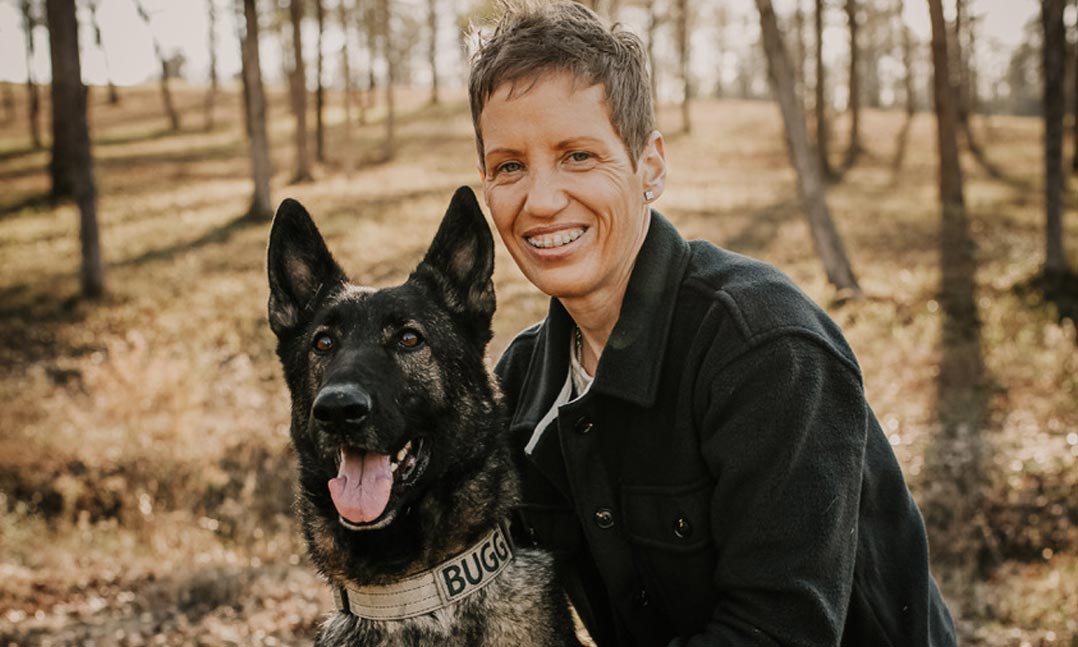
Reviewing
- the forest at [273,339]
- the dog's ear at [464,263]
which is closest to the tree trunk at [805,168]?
the forest at [273,339]

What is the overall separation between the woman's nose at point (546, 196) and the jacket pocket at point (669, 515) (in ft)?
2.69

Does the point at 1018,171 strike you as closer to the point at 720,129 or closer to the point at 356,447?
the point at 720,129

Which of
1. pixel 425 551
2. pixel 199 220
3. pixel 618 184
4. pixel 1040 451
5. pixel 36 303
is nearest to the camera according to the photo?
pixel 618 184

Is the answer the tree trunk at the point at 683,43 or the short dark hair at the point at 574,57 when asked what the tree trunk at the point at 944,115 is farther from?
the short dark hair at the point at 574,57

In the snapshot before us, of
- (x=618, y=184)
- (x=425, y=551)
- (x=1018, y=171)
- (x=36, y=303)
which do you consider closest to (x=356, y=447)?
(x=425, y=551)

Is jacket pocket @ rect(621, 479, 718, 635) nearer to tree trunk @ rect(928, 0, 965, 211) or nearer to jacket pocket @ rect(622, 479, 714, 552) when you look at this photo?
jacket pocket @ rect(622, 479, 714, 552)

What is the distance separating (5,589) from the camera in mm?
5145

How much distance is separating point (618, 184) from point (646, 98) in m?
0.29

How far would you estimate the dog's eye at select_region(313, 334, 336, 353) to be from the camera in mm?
2855

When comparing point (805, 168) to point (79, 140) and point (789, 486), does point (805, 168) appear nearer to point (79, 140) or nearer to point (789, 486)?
point (79, 140)

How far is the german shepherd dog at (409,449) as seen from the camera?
257cm

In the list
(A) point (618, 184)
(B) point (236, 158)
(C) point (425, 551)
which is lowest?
(C) point (425, 551)

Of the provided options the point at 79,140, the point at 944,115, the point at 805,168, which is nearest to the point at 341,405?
the point at 805,168

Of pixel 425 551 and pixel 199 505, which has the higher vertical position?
pixel 425 551
